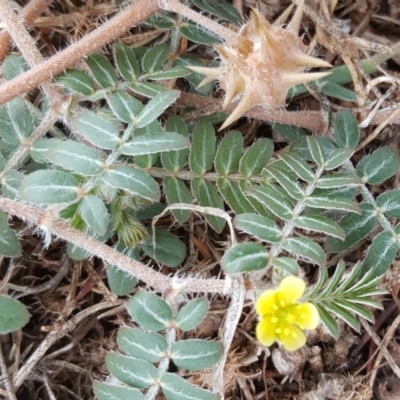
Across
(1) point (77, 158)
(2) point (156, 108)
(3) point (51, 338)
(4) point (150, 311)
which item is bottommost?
(3) point (51, 338)

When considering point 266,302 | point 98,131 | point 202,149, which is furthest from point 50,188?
point 266,302

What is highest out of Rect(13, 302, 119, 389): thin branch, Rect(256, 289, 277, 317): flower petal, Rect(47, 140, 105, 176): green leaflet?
Rect(47, 140, 105, 176): green leaflet

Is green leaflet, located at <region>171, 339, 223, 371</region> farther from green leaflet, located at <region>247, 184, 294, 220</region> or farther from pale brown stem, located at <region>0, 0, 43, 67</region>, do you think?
pale brown stem, located at <region>0, 0, 43, 67</region>

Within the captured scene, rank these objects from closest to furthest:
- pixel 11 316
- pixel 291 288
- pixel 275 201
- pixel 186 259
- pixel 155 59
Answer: pixel 291 288, pixel 11 316, pixel 275 201, pixel 155 59, pixel 186 259

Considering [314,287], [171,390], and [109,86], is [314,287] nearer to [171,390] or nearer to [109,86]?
[171,390]

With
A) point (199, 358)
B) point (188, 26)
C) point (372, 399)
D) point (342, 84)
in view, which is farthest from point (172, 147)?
point (372, 399)

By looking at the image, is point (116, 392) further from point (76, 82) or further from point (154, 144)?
point (76, 82)

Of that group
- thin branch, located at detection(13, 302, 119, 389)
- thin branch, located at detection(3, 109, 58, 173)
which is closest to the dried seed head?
thin branch, located at detection(3, 109, 58, 173)
